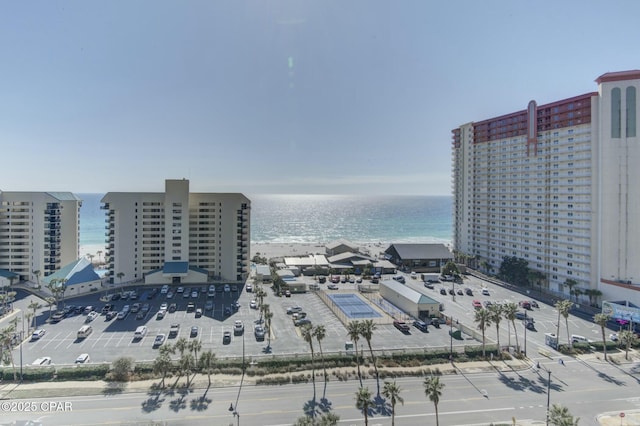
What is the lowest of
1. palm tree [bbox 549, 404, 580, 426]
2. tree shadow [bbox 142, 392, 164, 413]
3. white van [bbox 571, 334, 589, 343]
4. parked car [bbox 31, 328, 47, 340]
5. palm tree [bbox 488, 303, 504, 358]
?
tree shadow [bbox 142, 392, 164, 413]

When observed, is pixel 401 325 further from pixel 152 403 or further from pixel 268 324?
pixel 152 403

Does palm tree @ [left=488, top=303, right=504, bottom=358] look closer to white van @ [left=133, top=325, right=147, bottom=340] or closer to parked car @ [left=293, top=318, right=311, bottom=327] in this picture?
parked car @ [left=293, top=318, right=311, bottom=327]

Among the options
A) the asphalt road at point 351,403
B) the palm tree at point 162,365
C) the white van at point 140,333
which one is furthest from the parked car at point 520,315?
the white van at point 140,333

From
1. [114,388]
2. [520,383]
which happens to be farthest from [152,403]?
[520,383]

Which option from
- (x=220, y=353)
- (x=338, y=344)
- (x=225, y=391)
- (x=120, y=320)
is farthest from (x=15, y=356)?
(x=338, y=344)

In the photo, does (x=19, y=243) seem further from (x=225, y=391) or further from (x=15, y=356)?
(x=225, y=391)

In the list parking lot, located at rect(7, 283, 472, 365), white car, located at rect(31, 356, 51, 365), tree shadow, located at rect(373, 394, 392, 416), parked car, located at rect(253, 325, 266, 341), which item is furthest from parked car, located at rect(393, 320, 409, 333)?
white car, located at rect(31, 356, 51, 365)
